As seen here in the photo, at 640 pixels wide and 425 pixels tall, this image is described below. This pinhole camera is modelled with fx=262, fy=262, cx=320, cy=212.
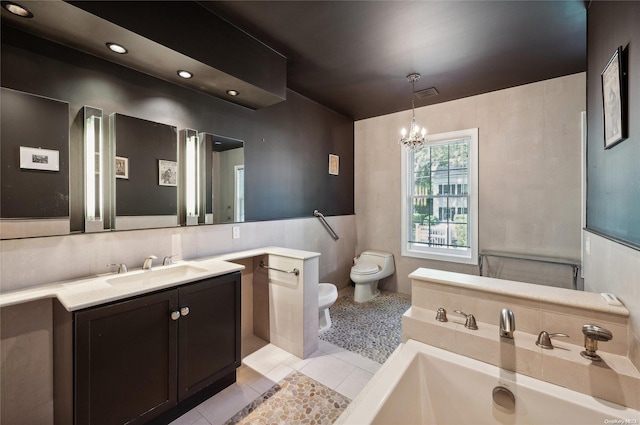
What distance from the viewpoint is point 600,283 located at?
1.50m

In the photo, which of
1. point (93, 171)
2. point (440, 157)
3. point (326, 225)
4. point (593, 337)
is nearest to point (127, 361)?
point (93, 171)

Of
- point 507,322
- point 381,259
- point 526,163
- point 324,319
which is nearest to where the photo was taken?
point 507,322

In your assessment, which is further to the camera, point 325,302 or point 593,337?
point 325,302

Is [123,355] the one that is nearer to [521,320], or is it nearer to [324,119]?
[521,320]

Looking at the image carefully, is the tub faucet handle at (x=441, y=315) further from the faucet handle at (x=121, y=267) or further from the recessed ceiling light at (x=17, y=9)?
the recessed ceiling light at (x=17, y=9)

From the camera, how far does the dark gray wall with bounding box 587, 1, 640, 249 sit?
3.59ft

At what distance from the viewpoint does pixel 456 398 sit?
1240 millimetres

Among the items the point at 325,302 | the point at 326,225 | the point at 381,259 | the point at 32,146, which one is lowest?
the point at 325,302

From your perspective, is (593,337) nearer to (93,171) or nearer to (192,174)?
(192,174)

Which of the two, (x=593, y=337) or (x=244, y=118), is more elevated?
(x=244, y=118)

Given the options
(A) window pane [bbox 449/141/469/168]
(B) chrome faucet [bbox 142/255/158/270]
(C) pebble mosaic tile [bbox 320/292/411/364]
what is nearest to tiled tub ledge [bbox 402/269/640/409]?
(C) pebble mosaic tile [bbox 320/292/411/364]

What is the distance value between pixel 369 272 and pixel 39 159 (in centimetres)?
318

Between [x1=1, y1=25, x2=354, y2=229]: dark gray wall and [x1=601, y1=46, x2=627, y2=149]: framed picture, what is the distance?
2.54 m

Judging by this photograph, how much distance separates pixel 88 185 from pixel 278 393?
1.88 meters
